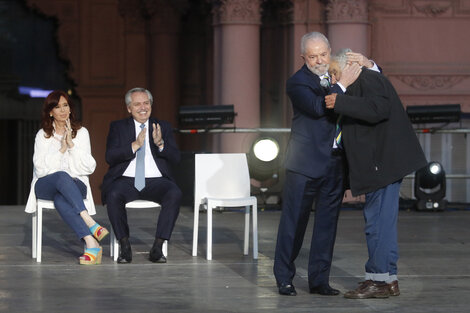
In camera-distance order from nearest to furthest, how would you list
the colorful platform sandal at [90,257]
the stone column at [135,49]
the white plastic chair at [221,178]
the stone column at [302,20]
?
1. the colorful platform sandal at [90,257]
2. the white plastic chair at [221,178]
3. the stone column at [302,20]
4. the stone column at [135,49]

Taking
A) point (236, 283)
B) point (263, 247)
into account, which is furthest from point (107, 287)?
point (263, 247)

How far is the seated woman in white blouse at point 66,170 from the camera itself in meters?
7.09

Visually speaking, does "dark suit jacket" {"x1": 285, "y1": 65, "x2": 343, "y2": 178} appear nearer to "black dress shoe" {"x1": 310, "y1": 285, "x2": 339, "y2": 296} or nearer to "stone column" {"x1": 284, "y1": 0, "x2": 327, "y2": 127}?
"black dress shoe" {"x1": 310, "y1": 285, "x2": 339, "y2": 296}

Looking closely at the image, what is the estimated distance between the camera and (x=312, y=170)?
5.74 metres

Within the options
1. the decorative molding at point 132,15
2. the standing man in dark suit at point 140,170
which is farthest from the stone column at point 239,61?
the standing man in dark suit at point 140,170

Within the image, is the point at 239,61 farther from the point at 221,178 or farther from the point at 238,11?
the point at 221,178

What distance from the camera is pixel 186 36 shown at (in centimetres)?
1561

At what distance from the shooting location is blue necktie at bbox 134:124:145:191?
7.29 meters

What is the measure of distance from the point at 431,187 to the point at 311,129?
5.60m

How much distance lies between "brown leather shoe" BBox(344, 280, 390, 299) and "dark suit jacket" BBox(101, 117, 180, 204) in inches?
83.8

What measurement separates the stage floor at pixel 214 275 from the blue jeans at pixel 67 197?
27cm

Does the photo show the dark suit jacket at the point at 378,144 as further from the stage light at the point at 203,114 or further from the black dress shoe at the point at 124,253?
the stage light at the point at 203,114

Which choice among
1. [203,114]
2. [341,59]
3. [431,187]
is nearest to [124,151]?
[341,59]

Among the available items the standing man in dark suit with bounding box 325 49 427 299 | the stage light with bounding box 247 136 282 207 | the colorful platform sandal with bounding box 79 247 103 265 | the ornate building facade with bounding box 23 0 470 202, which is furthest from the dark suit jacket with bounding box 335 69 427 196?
the ornate building facade with bounding box 23 0 470 202
